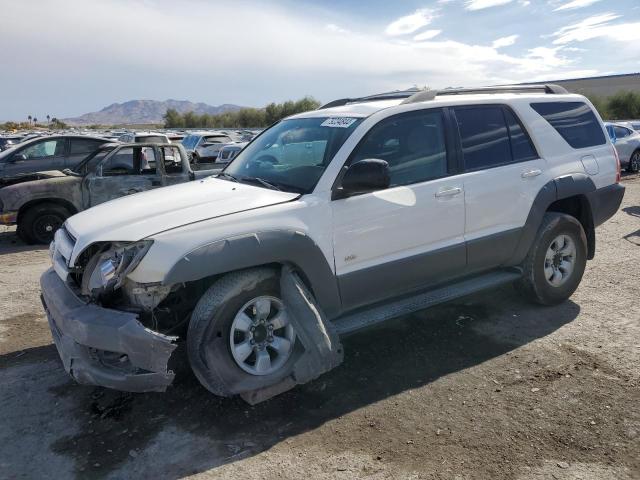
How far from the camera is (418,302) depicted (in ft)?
13.5

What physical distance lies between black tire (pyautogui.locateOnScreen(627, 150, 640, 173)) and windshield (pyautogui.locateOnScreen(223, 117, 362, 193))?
15.3 meters

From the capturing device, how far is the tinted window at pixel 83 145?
11.3m

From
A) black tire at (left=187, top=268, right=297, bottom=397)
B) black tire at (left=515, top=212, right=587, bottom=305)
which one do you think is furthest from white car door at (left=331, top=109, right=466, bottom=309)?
black tire at (left=515, top=212, right=587, bottom=305)

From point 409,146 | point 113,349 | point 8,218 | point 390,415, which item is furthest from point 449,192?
point 8,218

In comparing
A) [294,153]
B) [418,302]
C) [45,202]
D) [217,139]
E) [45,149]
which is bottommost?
[418,302]

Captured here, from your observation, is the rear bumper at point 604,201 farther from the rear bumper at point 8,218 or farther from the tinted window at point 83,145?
the tinted window at point 83,145

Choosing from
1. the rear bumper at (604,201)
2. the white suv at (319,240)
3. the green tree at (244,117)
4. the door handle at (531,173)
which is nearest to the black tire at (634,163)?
the rear bumper at (604,201)

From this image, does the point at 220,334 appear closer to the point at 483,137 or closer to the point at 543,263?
the point at 483,137

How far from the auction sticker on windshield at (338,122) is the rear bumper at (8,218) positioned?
658 centimetres

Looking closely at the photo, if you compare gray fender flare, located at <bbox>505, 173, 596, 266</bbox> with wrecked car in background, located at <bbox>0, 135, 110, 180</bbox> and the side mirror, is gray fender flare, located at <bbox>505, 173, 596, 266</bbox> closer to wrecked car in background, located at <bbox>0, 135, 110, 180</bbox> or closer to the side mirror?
the side mirror

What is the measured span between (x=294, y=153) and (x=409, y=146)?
0.90 metres

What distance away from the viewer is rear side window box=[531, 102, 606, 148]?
5059 millimetres

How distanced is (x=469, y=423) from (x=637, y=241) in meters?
5.73

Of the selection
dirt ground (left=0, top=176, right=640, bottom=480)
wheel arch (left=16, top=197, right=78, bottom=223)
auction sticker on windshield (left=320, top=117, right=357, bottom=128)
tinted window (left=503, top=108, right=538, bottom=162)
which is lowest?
dirt ground (left=0, top=176, right=640, bottom=480)
